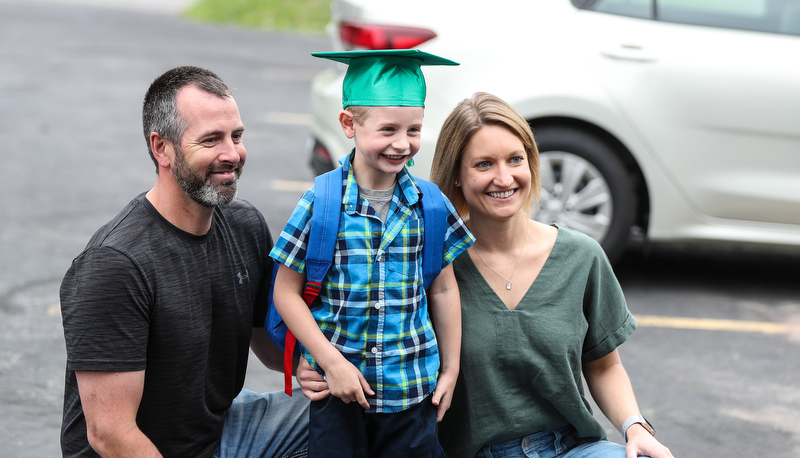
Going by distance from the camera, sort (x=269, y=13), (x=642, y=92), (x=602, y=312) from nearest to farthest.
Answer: (x=602, y=312) → (x=642, y=92) → (x=269, y=13)

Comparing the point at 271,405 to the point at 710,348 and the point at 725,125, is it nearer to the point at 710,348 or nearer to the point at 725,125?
the point at 710,348

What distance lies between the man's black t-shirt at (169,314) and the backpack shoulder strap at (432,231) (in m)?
0.52

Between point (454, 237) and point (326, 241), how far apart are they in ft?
1.23

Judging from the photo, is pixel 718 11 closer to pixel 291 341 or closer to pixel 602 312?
pixel 602 312

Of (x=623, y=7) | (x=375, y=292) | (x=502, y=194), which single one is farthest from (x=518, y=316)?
(x=623, y=7)

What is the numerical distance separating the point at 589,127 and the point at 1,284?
3.47 meters

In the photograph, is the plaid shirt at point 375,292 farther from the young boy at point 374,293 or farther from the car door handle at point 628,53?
the car door handle at point 628,53

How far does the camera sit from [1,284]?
499 cm

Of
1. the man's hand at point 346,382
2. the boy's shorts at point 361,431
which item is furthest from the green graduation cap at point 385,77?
the boy's shorts at point 361,431

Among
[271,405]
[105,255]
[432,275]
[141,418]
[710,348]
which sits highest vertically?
[105,255]

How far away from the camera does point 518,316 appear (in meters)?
2.47

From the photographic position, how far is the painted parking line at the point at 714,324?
485 centimetres

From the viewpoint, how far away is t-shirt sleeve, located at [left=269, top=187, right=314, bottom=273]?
2223 millimetres

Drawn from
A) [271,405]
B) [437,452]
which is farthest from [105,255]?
[437,452]
